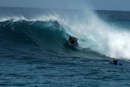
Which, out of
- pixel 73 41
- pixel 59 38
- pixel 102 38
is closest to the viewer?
pixel 73 41

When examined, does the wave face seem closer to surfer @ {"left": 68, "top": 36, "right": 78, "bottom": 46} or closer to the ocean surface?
the ocean surface

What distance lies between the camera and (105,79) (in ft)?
64.0

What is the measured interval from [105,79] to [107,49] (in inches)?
450

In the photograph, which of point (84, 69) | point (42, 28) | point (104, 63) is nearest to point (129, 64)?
point (104, 63)

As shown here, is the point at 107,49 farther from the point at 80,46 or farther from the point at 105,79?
the point at 105,79

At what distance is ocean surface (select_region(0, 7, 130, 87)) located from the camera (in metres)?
18.8

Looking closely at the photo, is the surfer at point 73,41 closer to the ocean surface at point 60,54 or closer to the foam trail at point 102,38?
the ocean surface at point 60,54

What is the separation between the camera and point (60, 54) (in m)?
27.7

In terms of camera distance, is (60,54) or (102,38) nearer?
(60,54)

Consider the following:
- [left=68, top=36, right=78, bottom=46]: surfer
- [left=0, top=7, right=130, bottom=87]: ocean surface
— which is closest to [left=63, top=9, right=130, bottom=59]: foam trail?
[left=0, top=7, right=130, bottom=87]: ocean surface

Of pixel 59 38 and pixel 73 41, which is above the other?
pixel 59 38

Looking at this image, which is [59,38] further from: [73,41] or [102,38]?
[102,38]

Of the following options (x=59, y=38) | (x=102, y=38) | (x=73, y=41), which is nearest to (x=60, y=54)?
(x=73, y=41)

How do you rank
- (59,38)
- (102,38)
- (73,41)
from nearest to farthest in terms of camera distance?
1. (73,41)
2. (59,38)
3. (102,38)
